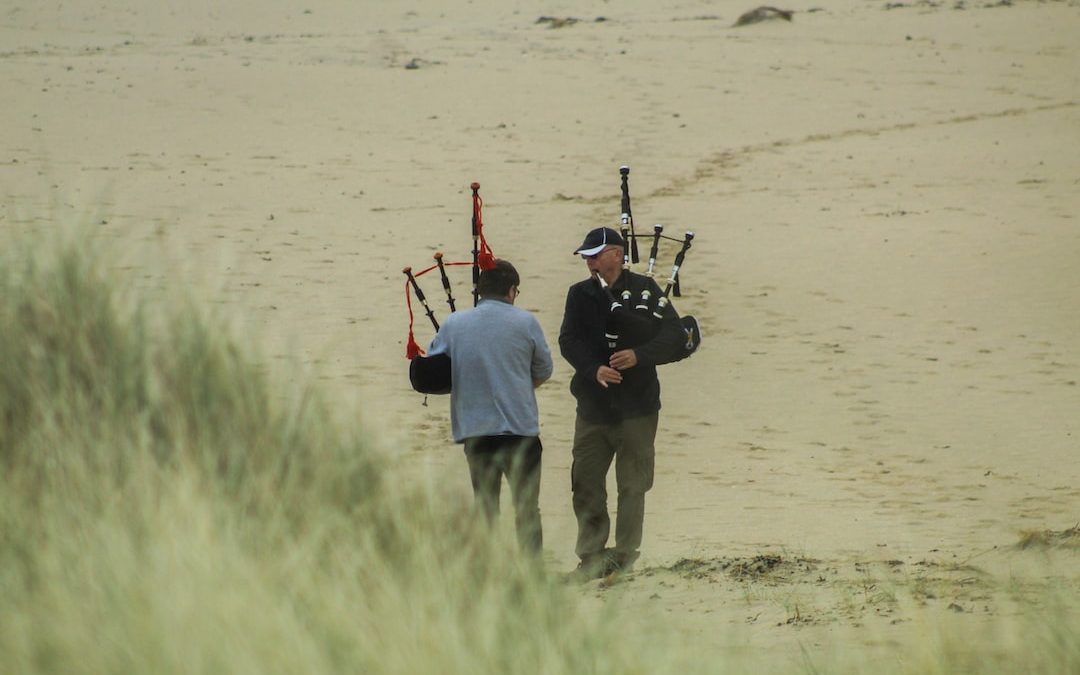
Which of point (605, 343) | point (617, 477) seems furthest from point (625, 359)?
point (617, 477)

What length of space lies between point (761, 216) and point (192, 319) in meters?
13.7

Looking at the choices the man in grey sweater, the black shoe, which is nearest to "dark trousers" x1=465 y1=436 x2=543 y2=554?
the man in grey sweater

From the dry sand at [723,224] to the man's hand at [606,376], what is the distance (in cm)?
87

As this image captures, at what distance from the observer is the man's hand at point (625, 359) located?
734 cm

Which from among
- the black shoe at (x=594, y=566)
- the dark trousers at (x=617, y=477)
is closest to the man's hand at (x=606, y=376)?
the dark trousers at (x=617, y=477)

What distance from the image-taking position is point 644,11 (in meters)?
40.6

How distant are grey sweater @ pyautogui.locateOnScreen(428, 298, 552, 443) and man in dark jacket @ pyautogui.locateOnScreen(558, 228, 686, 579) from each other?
1.91ft

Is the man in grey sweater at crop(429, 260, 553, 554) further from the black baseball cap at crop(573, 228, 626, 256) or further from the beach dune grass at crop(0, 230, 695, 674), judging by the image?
the beach dune grass at crop(0, 230, 695, 674)

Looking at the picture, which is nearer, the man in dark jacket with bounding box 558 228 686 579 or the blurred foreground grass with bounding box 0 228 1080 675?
the blurred foreground grass with bounding box 0 228 1080 675

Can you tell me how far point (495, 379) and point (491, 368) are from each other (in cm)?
5

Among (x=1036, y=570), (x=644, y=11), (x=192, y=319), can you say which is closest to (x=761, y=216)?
(x=1036, y=570)

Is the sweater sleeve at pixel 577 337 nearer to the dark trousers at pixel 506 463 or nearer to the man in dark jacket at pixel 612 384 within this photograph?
the man in dark jacket at pixel 612 384

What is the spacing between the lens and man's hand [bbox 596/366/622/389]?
738 cm

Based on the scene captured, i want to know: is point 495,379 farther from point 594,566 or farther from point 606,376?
point 594,566
